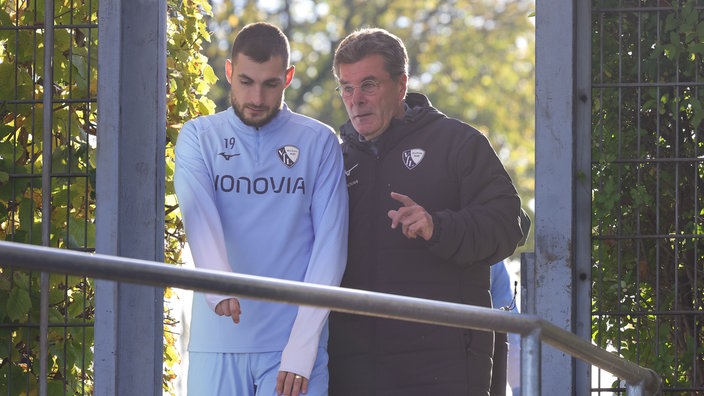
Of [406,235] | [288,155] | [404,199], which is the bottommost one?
[406,235]

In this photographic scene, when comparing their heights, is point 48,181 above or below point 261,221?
above

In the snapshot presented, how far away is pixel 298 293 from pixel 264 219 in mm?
1570

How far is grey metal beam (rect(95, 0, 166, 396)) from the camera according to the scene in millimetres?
5387

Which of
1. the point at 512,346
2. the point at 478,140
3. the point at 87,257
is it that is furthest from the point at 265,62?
the point at 512,346

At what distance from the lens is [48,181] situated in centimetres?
553

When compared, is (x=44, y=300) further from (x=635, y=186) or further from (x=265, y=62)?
(x=635, y=186)

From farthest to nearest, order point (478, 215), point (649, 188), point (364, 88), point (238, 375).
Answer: point (649, 188)
point (364, 88)
point (478, 215)
point (238, 375)

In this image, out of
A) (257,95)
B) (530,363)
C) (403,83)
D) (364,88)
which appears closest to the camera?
(530,363)

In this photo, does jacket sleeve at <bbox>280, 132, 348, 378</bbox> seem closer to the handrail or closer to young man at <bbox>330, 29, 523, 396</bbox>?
young man at <bbox>330, 29, 523, 396</bbox>

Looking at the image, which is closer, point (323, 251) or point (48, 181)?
point (323, 251)

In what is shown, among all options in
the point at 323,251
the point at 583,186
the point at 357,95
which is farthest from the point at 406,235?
the point at 583,186

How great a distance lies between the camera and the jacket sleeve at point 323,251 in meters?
4.67

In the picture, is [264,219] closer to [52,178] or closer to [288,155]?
[288,155]

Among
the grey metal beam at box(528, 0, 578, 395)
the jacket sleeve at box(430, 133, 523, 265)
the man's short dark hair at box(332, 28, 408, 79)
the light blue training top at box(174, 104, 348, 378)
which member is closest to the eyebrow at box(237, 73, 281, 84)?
the light blue training top at box(174, 104, 348, 378)
